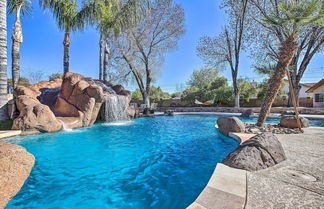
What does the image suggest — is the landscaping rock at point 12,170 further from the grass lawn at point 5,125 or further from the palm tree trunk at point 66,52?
the palm tree trunk at point 66,52

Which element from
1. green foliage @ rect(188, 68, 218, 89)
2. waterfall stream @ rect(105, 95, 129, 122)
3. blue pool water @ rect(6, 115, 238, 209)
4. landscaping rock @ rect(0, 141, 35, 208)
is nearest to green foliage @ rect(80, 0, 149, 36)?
waterfall stream @ rect(105, 95, 129, 122)

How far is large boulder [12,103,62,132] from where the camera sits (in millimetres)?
6866

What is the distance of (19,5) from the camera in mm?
10445

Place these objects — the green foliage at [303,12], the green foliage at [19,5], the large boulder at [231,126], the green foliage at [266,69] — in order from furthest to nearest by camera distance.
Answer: the green foliage at [266,69], the green foliage at [19,5], the large boulder at [231,126], the green foliage at [303,12]

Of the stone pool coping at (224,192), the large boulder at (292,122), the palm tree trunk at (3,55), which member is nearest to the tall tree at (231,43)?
the large boulder at (292,122)

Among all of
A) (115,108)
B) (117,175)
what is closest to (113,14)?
(115,108)

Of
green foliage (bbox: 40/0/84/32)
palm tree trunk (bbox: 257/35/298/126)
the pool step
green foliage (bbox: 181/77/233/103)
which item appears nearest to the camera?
the pool step

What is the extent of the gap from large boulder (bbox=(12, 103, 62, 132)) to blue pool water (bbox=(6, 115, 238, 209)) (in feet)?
6.67

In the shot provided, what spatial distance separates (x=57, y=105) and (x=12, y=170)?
776 centimetres

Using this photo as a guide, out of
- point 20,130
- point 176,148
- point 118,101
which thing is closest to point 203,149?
point 176,148

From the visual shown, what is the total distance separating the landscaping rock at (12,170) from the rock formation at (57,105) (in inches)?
181

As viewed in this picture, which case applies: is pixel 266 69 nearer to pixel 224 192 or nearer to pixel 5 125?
pixel 224 192

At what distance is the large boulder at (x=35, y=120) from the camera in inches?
270

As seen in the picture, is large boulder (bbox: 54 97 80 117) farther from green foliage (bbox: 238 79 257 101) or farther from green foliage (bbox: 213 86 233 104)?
green foliage (bbox: 238 79 257 101)
